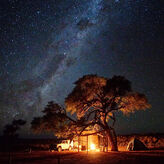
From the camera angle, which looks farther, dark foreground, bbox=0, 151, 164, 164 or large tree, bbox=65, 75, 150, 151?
large tree, bbox=65, 75, 150, 151

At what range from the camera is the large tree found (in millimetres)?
26828

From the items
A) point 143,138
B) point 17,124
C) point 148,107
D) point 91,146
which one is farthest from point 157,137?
point 17,124

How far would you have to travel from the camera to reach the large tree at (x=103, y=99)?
26.8m

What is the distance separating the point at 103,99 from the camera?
2725 cm

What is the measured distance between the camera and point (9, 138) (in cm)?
5350

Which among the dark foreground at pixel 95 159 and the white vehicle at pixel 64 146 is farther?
the white vehicle at pixel 64 146

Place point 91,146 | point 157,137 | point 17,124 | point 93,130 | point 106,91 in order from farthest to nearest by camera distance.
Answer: point 17,124 < point 157,137 < point 91,146 < point 93,130 < point 106,91

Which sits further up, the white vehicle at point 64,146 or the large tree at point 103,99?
the large tree at point 103,99

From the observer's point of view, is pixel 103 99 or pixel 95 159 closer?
pixel 95 159

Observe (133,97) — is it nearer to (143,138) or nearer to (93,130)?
(93,130)

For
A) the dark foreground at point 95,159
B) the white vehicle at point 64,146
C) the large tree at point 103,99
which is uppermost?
the large tree at point 103,99

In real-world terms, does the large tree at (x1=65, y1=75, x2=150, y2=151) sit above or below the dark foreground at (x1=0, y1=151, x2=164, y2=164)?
above

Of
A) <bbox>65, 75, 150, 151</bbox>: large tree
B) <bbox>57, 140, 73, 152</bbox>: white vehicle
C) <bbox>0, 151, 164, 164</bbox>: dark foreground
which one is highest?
<bbox>65, 75, 150, 151</bbox>: large tree

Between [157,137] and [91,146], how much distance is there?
11.6 metres
